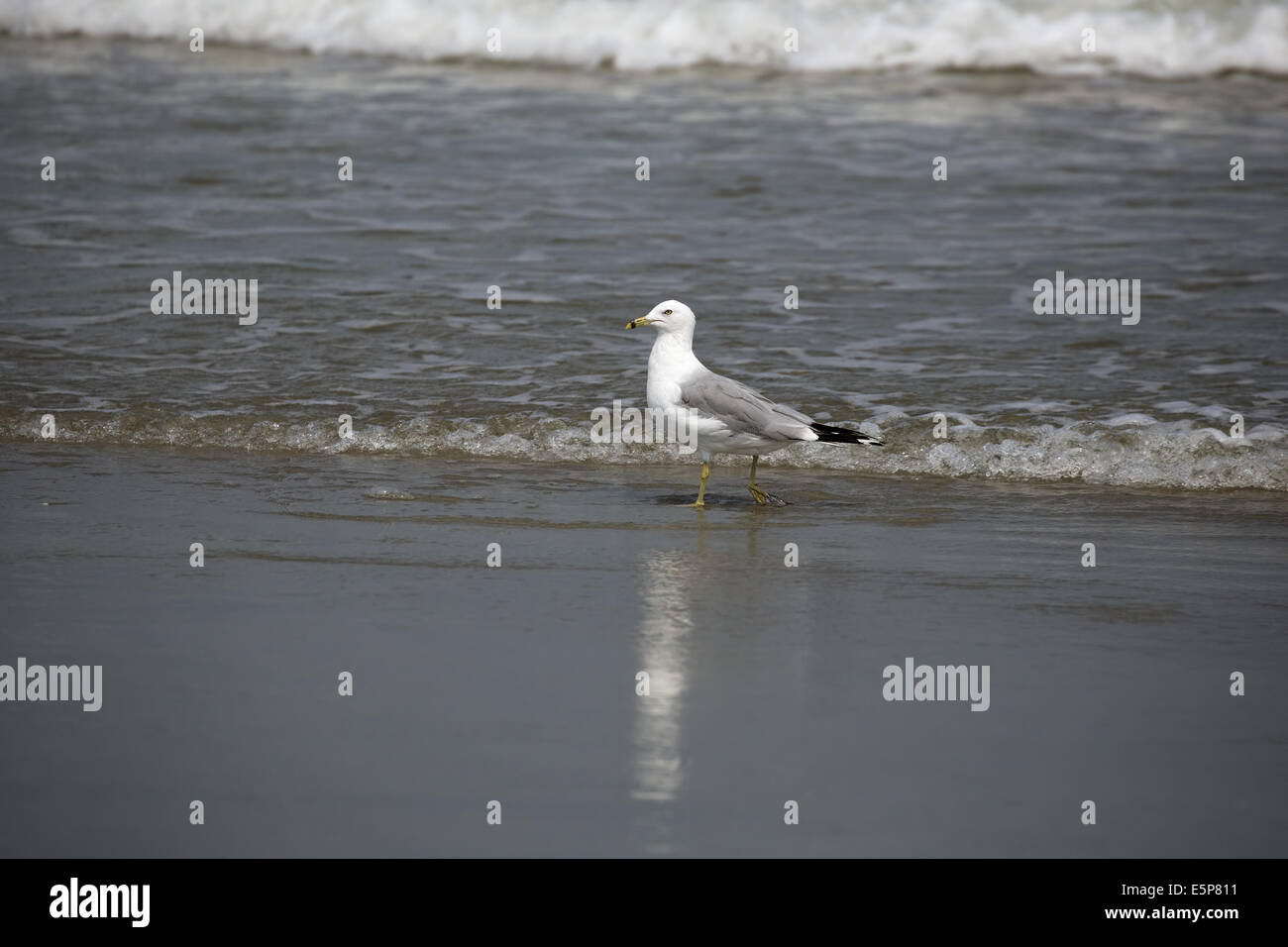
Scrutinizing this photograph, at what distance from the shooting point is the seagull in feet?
20.7

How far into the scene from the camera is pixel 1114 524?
621 centimetres

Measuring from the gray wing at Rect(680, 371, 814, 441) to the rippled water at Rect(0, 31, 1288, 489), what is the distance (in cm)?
107

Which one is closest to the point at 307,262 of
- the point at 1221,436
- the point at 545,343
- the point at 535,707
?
the point at 545,343

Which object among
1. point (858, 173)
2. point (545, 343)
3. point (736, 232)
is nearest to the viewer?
point (545, 343)

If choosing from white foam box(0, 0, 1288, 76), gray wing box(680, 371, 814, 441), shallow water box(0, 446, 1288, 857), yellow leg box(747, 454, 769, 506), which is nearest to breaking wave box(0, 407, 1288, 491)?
shallow water box(0, 446, 1288, 857)

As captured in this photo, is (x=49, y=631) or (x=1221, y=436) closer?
(x=49, y=631)

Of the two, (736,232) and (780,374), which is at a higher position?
(736,232)

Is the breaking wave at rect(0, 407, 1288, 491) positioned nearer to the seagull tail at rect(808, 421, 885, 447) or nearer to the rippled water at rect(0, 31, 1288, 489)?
the rippled water at rect(0, 31, 1288, 489)

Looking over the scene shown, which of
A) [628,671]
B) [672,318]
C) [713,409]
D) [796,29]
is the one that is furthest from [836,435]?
[796,29]
